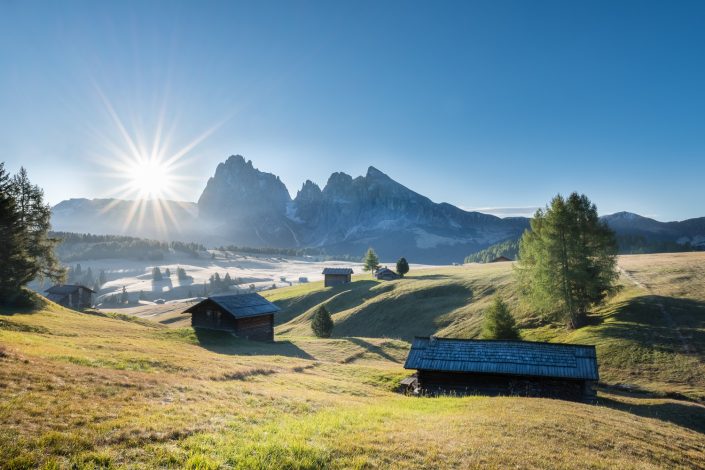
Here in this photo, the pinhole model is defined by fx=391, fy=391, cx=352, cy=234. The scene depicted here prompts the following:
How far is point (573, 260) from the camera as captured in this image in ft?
149

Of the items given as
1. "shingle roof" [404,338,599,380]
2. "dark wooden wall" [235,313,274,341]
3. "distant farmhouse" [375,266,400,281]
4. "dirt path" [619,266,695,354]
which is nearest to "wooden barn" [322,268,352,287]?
"distant farmhouse" [375,266,400,281]

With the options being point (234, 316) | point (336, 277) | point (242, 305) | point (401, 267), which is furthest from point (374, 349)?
point (336, 277)

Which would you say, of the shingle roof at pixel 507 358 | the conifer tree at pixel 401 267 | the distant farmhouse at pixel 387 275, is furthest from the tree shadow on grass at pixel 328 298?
the shingle roof at pixel 507 358

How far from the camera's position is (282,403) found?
1702cm

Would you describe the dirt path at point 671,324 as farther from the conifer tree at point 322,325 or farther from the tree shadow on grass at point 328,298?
the tree shadow on grass at point 328,298

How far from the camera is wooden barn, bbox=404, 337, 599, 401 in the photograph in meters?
27.4

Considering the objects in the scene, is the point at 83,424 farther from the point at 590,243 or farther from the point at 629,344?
the point at 590,243

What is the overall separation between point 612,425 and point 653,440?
4.71ft

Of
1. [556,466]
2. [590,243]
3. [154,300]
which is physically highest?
[590,243]

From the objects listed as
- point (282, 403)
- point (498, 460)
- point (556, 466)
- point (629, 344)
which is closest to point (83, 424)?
point (282, 403)

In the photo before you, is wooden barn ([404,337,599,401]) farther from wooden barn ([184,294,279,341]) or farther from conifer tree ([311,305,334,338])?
conifer tree ([311,305,334,338])

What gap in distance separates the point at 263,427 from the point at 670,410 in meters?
26.9

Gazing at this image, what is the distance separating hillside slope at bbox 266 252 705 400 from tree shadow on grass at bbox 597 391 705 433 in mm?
4693

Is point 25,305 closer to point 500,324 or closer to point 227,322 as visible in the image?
point 227,322
